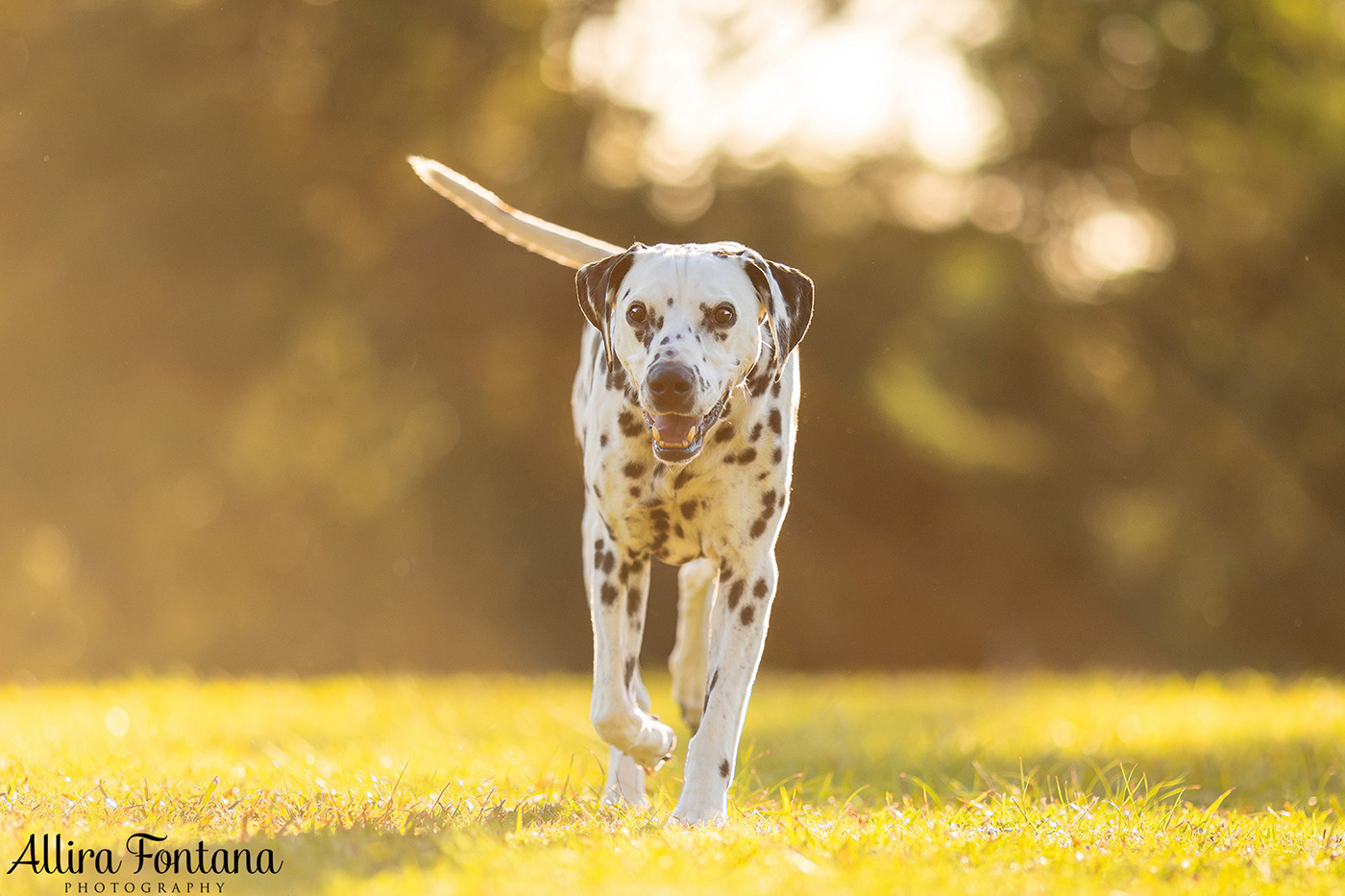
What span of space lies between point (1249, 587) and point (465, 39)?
37.4 feet

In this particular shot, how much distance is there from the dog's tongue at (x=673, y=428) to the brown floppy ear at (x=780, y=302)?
54cm

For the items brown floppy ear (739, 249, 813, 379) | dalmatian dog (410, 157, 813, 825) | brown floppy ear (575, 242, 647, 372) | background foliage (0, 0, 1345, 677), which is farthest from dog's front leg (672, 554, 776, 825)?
background foliage (0, 0, 1345, 677)

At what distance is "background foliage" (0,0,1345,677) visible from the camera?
15.0m

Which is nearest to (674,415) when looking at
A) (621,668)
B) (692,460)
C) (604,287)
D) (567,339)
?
(692,460)

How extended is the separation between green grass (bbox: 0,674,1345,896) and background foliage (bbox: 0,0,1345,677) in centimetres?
700

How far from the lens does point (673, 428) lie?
425 centimetres

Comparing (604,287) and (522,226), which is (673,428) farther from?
(522,226)

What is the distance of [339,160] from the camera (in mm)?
15453

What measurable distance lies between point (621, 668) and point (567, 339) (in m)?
11.2

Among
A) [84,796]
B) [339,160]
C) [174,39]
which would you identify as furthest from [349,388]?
[84,796]

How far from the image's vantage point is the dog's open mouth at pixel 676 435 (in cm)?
425

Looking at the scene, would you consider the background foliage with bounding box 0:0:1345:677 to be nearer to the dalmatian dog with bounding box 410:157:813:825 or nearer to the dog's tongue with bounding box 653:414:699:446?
the dalmatian dog with bounding box 410:157:813:825

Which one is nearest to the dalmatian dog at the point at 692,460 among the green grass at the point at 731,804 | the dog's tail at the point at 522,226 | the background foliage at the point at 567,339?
the green grass at the point at 731,804

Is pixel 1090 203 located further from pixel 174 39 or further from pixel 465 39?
pixel 174 39
